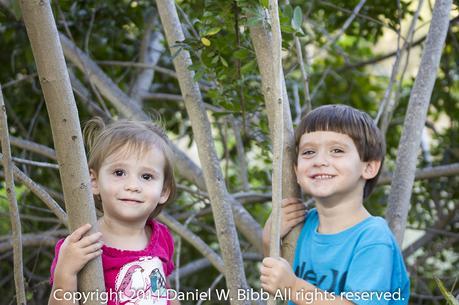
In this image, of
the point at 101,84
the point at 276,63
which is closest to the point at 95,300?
the point at 276,63

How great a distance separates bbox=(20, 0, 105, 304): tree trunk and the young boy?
0.64 metres

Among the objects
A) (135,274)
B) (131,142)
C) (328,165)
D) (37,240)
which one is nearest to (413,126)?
(328,165)

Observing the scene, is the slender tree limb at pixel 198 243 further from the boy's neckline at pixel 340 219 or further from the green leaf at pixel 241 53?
the green leaf at pixel 241 53

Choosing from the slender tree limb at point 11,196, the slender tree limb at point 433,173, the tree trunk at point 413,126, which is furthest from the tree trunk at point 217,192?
the slender tree limb at point 433,173

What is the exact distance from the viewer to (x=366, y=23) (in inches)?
150

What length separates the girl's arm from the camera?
6.03ft

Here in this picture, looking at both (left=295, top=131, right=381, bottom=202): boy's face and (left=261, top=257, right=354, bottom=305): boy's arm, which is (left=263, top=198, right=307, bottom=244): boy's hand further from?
(left=261, top=257, right=354, bottom=305): boy's arm

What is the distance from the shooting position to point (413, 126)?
2.61 m

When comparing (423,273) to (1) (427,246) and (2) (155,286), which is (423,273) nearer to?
(1) (427,246)

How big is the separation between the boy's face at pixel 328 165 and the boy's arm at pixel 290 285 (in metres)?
0.29

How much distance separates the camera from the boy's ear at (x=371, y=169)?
7.59ft

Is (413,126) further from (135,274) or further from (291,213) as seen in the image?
(135,274)

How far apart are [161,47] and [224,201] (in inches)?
82.3

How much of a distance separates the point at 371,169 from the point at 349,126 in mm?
165
